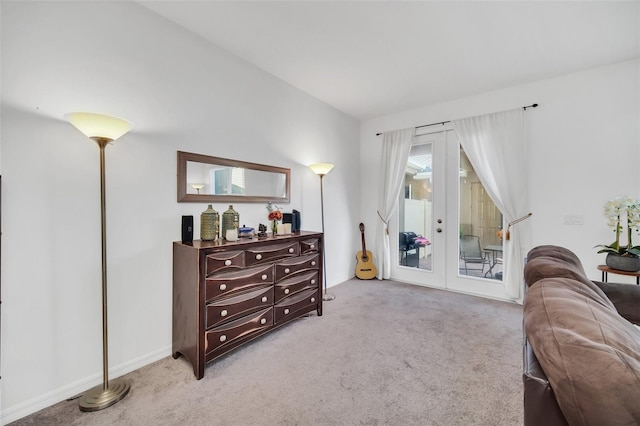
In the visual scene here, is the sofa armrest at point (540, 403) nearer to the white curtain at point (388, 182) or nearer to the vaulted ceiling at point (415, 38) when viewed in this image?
the vaulted ceiling at point (415, 38)

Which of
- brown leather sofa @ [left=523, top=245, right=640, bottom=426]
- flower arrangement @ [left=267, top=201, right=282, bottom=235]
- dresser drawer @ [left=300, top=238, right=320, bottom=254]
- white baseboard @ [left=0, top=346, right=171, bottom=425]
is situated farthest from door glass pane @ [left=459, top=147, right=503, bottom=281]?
white baseboard @ [left=0, top=346, right=171, bottom=425]

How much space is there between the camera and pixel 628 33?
93.4 inches

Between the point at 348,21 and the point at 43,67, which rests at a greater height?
the point at 348,21

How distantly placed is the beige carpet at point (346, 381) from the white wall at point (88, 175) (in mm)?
295

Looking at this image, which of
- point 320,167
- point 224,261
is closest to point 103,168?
point 224,261

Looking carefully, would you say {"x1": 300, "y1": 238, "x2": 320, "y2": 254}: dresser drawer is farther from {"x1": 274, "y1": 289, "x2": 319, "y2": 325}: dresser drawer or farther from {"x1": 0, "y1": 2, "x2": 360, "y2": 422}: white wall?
{"x1": 0, "y1": 2, "x2": 360, "y2": 422}: white wall

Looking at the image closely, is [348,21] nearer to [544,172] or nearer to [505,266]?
[544,172]

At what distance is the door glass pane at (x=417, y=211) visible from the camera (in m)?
4.08

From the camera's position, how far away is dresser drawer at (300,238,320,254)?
9.24ft

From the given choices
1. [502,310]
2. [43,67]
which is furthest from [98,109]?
[502,310]

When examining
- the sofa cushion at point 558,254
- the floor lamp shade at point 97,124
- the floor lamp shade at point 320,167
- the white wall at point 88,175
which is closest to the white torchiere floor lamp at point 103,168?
the floor lamp shade at point 97,124

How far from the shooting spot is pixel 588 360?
625 millimetres

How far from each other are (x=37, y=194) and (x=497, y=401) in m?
3.12

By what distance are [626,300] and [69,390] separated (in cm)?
365
